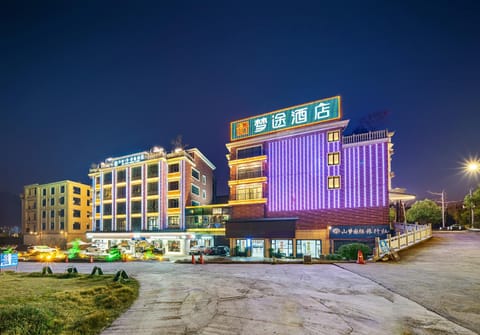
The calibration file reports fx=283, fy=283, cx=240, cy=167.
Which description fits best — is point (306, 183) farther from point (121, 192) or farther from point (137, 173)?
point (121, 192)

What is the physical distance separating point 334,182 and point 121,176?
3744cm

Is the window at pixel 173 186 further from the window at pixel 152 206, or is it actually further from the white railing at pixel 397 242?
the white railing at pixel 397 242

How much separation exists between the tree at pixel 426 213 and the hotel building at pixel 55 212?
7246 centimetres

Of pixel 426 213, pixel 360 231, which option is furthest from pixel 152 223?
pixel 426 213

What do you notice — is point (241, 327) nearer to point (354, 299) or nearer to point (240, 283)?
point (354, 299)

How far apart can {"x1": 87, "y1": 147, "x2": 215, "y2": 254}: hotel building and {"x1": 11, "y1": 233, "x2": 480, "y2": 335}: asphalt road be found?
28.5 metres

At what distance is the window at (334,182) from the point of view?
32.2 meters

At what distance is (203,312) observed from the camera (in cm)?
939

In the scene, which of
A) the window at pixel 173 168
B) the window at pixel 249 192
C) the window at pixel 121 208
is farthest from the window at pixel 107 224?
the window at pixel 249 192

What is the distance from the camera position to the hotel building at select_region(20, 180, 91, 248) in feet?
201

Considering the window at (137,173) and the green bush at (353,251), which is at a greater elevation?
the window at (137,173)

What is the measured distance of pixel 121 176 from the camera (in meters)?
51.3

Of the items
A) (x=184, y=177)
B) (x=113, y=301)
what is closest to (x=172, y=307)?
(x=113, y=301)

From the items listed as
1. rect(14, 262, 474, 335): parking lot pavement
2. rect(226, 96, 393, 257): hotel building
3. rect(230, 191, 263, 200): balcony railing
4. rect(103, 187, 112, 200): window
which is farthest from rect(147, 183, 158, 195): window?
rect(14, 262, 474, 335): parking lot pavement
